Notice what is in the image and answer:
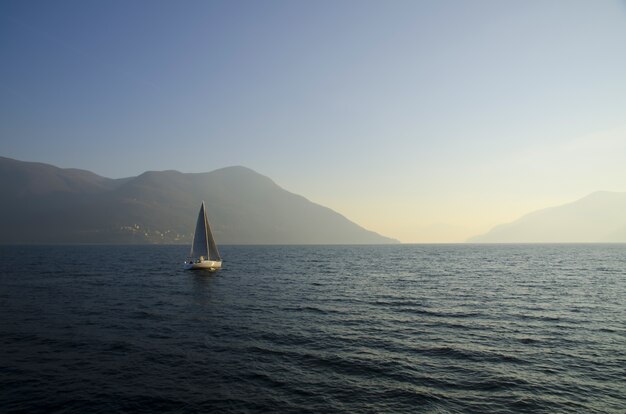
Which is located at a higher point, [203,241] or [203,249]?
[203,241]

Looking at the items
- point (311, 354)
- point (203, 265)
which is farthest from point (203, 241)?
point (311, 354)

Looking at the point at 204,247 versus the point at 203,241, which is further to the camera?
the point at 204,247

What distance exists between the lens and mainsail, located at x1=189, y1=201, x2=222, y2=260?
257ft

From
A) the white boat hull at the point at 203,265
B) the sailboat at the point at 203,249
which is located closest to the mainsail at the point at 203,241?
the sailboat at the point at 203,249

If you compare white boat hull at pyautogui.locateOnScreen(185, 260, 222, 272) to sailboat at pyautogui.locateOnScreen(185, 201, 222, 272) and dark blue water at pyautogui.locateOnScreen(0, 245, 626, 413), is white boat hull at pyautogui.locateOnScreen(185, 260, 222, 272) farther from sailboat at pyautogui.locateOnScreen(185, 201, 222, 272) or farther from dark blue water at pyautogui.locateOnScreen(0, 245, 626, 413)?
dark blue water at pyautogui.locateOnScreen(0, 245, 626, 413)

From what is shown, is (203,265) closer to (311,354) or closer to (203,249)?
(203,249)

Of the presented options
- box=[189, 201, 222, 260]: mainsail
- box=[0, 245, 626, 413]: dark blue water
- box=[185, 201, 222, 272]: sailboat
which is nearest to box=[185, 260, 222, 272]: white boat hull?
box=[185, 201, 222, 272]: sailboat

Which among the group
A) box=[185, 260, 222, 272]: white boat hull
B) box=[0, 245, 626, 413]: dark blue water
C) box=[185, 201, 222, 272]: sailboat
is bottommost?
box=[0, 245, 626, 413]: dark blue water

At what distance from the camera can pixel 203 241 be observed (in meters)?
79.5

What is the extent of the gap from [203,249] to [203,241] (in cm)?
181

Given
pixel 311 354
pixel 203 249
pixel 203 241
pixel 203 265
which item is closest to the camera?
pixel 311 354

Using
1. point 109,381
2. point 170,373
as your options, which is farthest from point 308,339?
point 109,381

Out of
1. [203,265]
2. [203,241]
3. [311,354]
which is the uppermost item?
[203,241]

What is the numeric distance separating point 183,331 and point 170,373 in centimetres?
958
